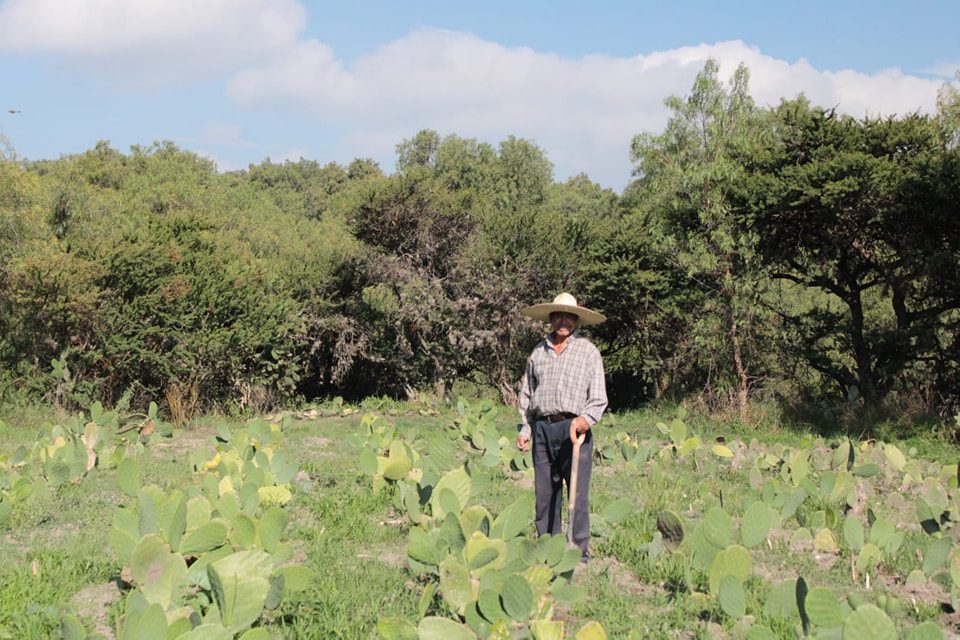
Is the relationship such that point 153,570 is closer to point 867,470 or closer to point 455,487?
point 455,487

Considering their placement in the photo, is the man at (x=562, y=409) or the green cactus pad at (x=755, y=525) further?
the man at (x=562, y=409)

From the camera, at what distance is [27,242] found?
12.0 m

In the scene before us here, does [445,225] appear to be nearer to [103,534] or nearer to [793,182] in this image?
[793,182]

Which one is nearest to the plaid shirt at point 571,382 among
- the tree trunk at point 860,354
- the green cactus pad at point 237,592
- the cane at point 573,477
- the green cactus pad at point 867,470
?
the cane at point 573,477

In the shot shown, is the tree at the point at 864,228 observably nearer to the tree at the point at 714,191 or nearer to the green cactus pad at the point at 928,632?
Result: the tree at the point at 714,191

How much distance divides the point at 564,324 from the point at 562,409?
1.45ft

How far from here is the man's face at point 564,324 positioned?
4523mm

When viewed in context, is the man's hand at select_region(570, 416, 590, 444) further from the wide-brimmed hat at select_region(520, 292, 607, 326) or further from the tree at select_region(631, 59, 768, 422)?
the tree at select_region(631, 59, 768, 422)

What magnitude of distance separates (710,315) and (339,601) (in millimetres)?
9655

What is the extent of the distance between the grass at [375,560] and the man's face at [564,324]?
39.3 inches

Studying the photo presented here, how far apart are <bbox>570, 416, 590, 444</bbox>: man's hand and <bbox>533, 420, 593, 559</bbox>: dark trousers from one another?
0.07 meters

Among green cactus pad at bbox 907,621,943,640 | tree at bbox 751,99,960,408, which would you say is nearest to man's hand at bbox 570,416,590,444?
green cactus pad at bbox 907,621,943,640

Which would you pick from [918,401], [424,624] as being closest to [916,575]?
[424,624]

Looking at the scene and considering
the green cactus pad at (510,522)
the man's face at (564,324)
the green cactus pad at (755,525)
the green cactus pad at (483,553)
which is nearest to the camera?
the green cactus pad at (483,553)
